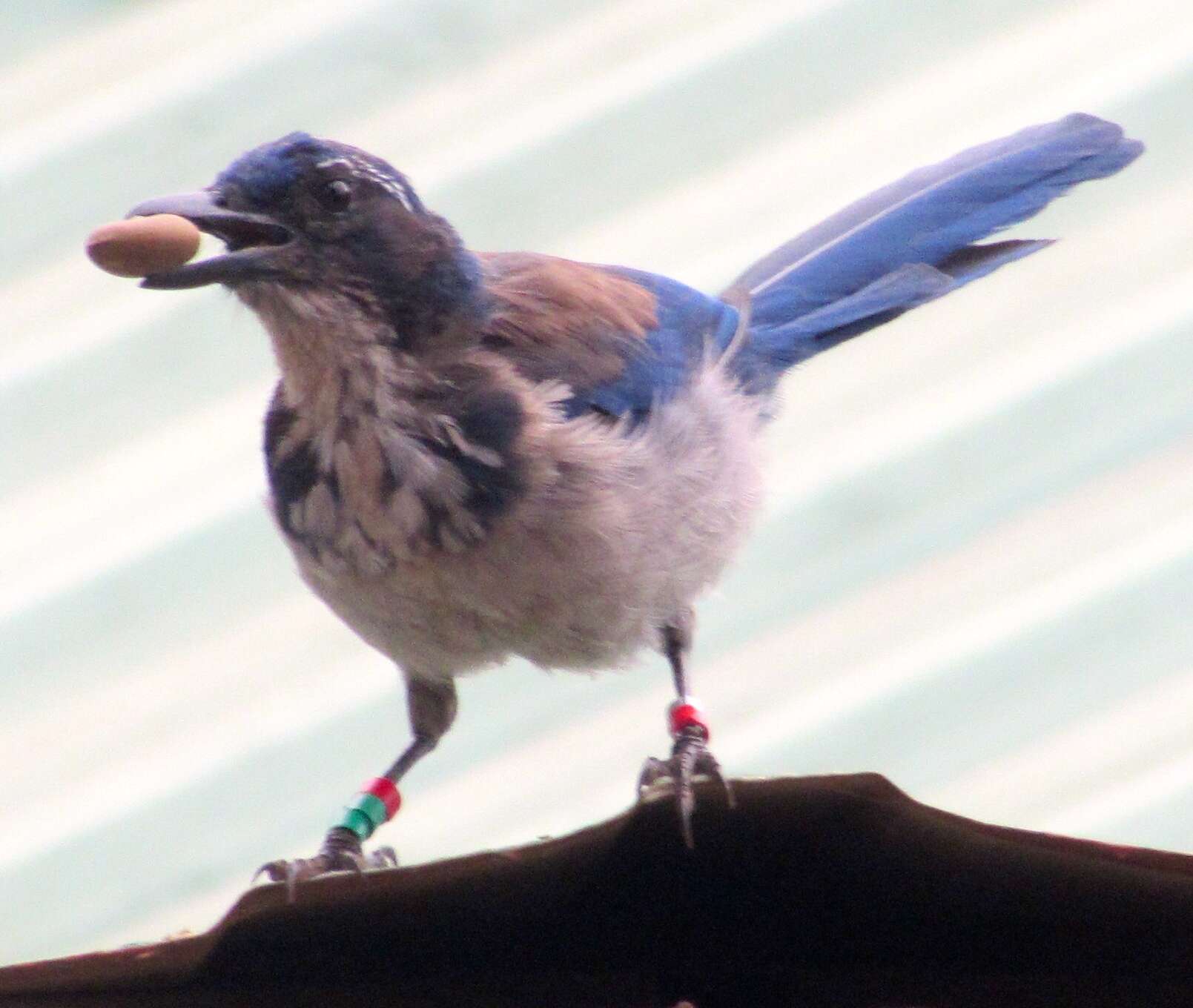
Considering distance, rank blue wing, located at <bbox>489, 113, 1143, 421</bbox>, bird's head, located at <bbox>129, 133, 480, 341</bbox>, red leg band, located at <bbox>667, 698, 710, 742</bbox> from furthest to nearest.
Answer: blue wing, located at <bbox>489, 113, 1143, 421</bbox> → red leg band, located at <bbox>667, 698, 710, 742</bbox> → bird's head, located at <bbox>129, 133, 480, 341</bbox>

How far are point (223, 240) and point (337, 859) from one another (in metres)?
0.77

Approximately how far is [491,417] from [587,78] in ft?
2.41

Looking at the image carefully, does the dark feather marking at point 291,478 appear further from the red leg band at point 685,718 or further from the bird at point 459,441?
the red leg band at point 685,718

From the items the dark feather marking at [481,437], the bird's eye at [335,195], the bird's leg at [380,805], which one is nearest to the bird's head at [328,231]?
the bird's eye at [335,195]

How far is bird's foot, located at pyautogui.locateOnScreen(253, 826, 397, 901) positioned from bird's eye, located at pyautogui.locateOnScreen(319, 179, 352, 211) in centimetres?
76

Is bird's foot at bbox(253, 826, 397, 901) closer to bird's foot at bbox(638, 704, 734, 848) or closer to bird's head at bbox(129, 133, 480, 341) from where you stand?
bird's foot at bbox(638, 704, 734, 848)

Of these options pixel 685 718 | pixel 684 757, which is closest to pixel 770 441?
pixel 685 718

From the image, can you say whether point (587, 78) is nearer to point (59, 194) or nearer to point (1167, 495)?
point (59, 194)

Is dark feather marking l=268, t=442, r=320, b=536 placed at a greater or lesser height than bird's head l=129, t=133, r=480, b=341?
lesser

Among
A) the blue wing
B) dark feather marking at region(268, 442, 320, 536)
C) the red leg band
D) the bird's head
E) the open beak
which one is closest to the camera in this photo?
the open beak

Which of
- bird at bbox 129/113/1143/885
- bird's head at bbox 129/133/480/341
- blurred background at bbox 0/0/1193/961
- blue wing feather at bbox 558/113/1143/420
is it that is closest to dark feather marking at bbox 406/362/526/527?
bird at bbox 129/113/1143/885

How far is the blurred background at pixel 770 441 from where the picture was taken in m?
2.65

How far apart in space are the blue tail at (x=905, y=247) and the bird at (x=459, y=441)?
13 centimetres

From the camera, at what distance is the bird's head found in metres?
2.18
